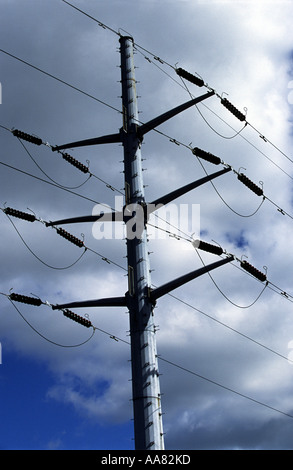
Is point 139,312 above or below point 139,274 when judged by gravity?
below

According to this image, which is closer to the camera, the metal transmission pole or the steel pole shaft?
the steel pole shaft

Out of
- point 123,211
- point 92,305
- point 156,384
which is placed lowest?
point 156,384

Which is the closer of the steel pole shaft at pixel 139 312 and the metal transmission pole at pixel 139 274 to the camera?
the steel pole shaft at pixel 139 312

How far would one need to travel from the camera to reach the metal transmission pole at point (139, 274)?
1631 cm

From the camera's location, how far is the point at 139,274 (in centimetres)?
1814

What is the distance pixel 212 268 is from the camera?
17.7 metres

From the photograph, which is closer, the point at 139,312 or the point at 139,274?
the point at 139,312

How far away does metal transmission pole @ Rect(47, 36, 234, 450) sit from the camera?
16.3 metres
